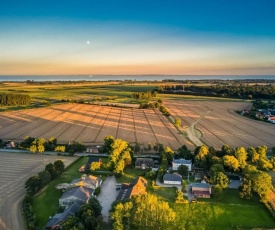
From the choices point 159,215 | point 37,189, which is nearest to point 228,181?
point 159,215

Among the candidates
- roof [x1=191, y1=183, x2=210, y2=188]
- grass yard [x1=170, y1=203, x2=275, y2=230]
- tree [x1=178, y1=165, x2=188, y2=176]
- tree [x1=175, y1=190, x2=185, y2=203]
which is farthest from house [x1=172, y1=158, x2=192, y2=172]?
grass yard [x1=170, y1=203, x2=275, y2=230]

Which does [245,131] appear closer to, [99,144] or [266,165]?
[266,165]

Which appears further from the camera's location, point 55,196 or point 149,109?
point 149,109

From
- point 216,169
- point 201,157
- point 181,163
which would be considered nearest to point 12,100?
point 181,163

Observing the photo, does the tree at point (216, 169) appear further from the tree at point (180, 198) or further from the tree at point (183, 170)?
the tree at point (180, 198)

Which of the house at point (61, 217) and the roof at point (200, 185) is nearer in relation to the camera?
the house at point (61, 217)

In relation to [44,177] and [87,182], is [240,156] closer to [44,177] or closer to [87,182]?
[87,182]

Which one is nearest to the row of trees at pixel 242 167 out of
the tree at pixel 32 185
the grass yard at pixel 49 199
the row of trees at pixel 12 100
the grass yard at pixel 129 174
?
the grass yard at pixel 129 174
